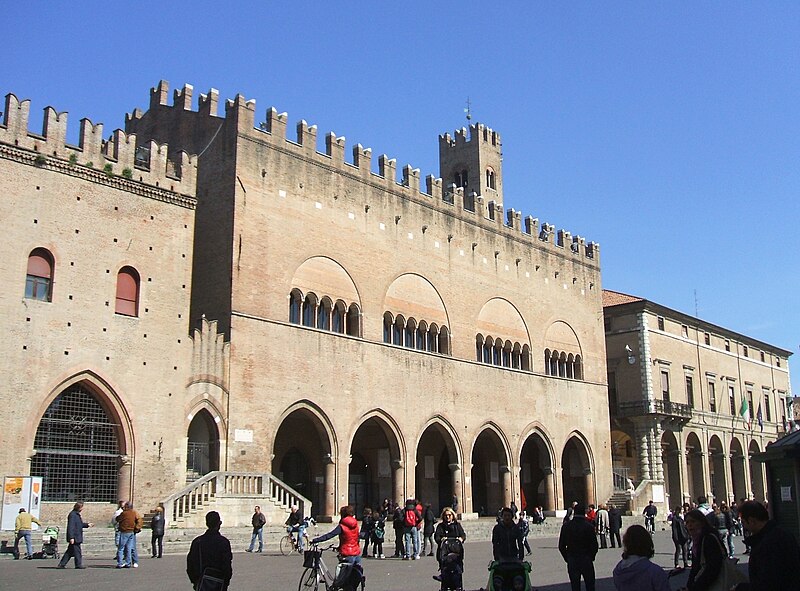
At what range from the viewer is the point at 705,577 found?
21.2ft

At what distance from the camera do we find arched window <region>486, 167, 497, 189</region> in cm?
5069

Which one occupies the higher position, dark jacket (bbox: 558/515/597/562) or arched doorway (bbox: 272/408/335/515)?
arched doorway (bbox: 272/408/335/515)

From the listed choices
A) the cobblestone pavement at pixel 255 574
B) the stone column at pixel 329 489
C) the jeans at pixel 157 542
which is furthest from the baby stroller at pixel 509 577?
the stone column at pixel 329 489

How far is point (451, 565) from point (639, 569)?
17.0 ft

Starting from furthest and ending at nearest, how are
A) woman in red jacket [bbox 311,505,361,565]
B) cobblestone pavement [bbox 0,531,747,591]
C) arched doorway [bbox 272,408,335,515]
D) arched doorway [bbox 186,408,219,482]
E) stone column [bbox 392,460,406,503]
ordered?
1. stone column [bbox 392,460,406,503]
2. arched doorway [bbox 272,408,335,515]
3. arched doorway [bbox 186,408,219,482]
4. cobblestone pavement [bbox 0,531,747,591]
5. woman in red jacket [bbox 311,505,361,565]

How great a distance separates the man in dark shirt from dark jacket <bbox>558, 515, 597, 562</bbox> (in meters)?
0.52

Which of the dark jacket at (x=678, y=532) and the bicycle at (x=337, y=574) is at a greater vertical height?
the dark jacket at (x=678, y=532)

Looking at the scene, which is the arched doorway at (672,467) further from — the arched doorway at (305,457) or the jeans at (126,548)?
the jeans at (126,548)

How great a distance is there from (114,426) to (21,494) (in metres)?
2.60

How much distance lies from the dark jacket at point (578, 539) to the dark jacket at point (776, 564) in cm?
465

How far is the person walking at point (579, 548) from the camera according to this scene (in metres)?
10.0

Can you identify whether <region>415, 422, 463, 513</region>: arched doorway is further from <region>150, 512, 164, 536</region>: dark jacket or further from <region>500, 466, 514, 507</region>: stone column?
<region>150, 512, 164, 536</region>: dark jacket

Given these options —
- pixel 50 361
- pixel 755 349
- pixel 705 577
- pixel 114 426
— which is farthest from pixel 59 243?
pixel 755 349

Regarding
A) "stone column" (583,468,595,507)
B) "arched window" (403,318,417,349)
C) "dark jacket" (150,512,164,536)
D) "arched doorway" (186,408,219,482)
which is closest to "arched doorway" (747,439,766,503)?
"stone column" (583,468,595,507)
